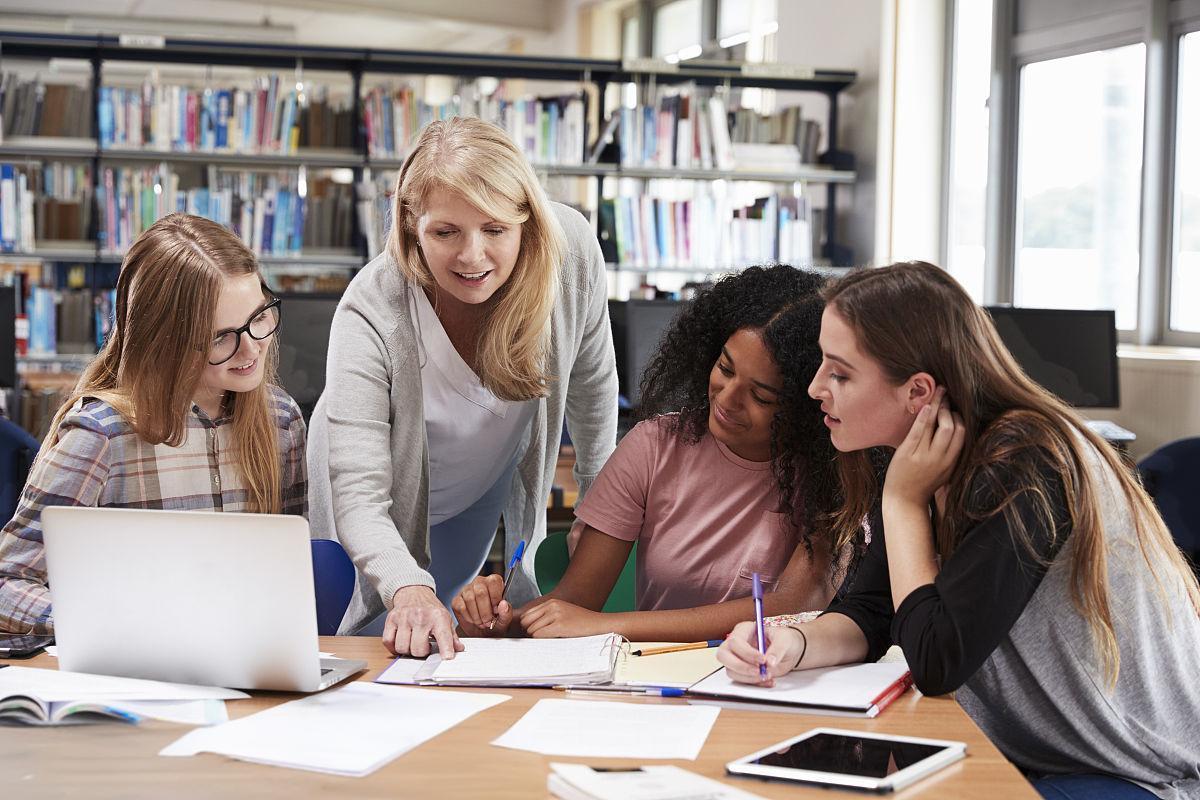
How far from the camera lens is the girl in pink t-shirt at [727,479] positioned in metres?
1.82

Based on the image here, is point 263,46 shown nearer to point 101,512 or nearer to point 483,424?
point 483,424

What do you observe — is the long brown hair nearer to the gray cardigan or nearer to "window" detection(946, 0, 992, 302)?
the gray cardigan

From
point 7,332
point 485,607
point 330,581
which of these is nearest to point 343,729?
point 485,607

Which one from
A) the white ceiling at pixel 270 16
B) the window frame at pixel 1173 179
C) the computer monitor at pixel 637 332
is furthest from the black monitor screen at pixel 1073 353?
the white ceiling at pixel 270 16

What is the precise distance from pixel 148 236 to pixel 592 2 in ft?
23.9

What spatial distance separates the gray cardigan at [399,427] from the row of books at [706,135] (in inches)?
145

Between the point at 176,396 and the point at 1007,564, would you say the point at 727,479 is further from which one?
the point at 176,396

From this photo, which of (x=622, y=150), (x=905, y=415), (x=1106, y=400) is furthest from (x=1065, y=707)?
(x=622, y=150)

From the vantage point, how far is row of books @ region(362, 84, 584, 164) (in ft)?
18.1

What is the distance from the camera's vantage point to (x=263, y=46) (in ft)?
17.6

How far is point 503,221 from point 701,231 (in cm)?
413

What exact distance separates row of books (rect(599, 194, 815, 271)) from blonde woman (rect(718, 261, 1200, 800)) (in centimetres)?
427

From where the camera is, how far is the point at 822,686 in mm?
1390

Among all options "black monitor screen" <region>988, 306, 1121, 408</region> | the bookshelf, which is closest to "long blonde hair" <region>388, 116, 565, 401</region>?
"black monitor screen" <region>988, 306, 1121, 408</region>
